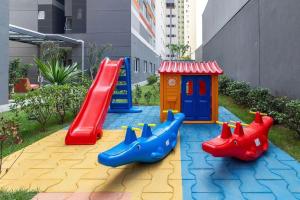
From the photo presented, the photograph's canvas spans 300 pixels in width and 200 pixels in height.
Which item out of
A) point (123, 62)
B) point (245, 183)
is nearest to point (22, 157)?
point (245, 183)

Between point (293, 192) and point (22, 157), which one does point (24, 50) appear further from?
point (293, 192)

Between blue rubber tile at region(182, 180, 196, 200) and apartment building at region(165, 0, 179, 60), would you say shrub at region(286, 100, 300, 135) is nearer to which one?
blue rubber tile at region(182, 180, 196, 200)

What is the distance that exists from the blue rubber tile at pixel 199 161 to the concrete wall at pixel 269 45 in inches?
134

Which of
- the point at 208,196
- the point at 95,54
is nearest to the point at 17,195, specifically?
the point at 208,196

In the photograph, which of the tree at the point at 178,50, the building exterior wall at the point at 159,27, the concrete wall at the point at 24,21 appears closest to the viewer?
the concrete wall at the point at 24,21

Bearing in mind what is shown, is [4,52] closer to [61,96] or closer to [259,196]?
[61,96]

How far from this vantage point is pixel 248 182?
4.20 meters

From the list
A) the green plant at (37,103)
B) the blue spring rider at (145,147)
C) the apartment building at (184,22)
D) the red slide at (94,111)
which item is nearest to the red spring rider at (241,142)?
the blue spring rider at (145,147)

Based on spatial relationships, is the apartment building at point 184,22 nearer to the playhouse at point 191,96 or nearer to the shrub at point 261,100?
the shrub at point 261,100

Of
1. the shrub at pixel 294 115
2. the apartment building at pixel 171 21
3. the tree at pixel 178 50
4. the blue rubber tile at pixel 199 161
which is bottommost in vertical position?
the blue rubber tile at pixel 199 161

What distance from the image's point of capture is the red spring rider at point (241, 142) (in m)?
4.38

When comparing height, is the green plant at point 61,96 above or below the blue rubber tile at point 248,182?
above

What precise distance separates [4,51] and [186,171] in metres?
10.4

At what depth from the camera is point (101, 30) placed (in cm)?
Answer: 2289
